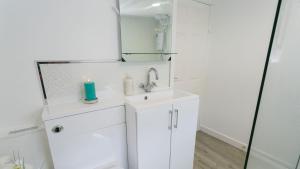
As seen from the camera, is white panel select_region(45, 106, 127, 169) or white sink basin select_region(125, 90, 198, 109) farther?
white sink basin select_region(125, 90, 198, 109)

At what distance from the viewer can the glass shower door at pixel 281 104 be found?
103 centimetres

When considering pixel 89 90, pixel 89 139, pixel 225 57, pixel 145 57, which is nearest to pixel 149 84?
pixel 145 57

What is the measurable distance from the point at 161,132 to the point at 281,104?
3.38 feet

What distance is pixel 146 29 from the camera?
1514 millimetres

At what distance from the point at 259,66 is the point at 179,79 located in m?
1.02

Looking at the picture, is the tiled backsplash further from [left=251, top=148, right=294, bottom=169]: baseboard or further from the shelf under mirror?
[left=251, top=148, right=294, bottom=169]: baseboard

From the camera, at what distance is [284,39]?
106 cm

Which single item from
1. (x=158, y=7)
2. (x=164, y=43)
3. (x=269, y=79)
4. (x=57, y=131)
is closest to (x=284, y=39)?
(x=269, y=79)

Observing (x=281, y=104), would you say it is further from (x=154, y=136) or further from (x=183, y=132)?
(x=154, y=136)

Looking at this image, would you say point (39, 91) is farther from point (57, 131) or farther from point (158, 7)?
point (158, 7)

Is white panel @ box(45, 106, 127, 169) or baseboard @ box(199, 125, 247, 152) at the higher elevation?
white panel @ box(45, 106, 127, 169)

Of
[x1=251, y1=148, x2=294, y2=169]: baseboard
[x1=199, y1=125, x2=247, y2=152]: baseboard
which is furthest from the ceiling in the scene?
[x1=199, y1=125, x2=247, y2=152]: baseboard

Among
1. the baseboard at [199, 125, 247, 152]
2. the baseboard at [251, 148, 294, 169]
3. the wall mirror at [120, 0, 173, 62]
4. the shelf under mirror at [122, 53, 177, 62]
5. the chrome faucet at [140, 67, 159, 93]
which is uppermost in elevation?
the wall mirror at [120, 0, 173, 62]

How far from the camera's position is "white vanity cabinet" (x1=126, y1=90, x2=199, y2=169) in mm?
1167
